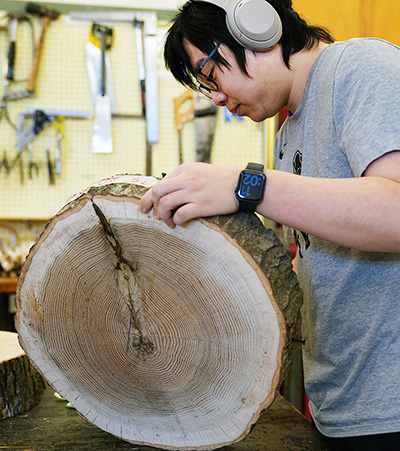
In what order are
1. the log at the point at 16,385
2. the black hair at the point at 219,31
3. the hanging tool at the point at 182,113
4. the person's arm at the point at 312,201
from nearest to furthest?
1. the person's arm at the point at 312,201
2. the black hair at the point at 219,31
3. the log at the point at 16,385
4. the hanging tool at the point at 182,113

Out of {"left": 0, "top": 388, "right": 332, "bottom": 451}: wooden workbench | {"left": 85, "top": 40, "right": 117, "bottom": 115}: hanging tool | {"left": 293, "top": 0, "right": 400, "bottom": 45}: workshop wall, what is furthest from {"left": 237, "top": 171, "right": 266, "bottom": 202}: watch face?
{"left": 85, "top": 40, "right": 117, "bottom": 115}: hanging tool

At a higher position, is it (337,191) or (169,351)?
(337,191)

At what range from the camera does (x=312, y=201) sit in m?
0.72

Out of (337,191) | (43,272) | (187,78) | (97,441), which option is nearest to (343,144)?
(337,191)

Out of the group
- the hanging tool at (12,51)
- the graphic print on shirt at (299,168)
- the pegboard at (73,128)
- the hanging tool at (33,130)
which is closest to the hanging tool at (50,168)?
the pegboard at (73,128)

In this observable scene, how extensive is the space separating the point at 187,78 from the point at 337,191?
0.52 metres

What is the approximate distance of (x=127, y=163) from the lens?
2.82 m

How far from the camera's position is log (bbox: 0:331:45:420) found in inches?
46.6

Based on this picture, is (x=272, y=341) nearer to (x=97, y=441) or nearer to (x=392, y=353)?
(x=392, y=353)

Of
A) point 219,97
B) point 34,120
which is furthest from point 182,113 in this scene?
point 219,97

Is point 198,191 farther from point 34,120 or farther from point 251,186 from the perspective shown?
point 34,120

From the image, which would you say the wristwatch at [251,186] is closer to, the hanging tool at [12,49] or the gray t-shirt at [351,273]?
the gray t-shirt at [351,273]

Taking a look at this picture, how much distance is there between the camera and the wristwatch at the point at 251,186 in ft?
2.44

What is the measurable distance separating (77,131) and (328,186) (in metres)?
2.29
